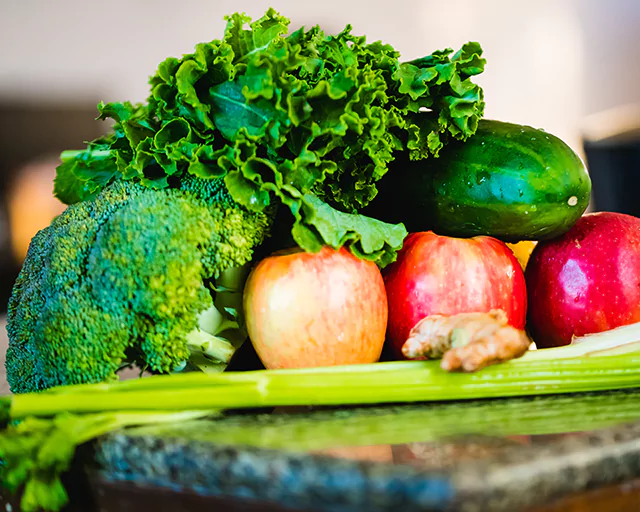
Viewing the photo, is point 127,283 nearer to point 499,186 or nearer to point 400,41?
point 499,186

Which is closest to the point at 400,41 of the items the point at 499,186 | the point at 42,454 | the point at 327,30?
the point at 327,30

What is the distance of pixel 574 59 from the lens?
4.09 m

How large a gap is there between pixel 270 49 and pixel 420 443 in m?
0.48

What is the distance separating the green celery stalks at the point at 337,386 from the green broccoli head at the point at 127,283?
0.08 meters

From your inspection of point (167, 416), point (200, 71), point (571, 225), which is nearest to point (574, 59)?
point (571, 225)

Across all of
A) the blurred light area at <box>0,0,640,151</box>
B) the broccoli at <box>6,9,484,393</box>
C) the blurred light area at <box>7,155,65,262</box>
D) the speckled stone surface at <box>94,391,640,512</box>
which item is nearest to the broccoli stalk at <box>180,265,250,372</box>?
the broccoli at <box>6,9,484,393</box>

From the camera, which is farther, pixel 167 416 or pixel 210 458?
pixel 167 416

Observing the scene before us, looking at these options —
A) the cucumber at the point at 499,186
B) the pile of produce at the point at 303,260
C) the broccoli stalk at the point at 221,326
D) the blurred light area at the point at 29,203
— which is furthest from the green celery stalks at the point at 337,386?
the blurred light area at the point at 29,203

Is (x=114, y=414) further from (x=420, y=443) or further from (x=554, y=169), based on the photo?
(x=554, y=169)

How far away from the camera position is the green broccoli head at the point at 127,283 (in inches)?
24.4

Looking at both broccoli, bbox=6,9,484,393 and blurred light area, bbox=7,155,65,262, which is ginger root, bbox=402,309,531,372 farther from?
blurred light area, bbox=7,155,65,262

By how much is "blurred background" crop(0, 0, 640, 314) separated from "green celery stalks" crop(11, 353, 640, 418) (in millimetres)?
2469

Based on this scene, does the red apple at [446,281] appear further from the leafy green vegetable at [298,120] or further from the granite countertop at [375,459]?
the granite countertop at [375,459]

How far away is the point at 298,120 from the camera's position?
667 mm
